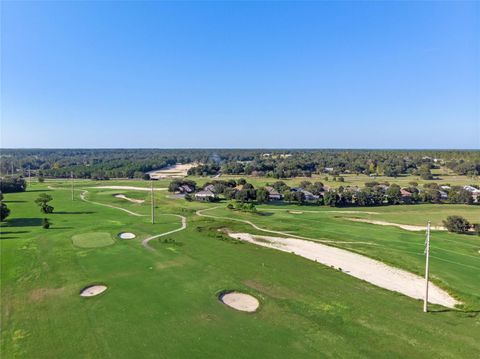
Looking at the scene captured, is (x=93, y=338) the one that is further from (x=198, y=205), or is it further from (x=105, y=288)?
(x=198, y=205)

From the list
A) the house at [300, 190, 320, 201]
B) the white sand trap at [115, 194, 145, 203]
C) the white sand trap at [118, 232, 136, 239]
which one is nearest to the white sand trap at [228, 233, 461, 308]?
the white sand trap at [118, 232, 136, 239]

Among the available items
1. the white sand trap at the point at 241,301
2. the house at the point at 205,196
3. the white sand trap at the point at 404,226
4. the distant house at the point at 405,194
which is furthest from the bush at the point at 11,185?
the distant house at the point at 405,194

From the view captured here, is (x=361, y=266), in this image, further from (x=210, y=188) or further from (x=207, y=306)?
(x=210, y=188)

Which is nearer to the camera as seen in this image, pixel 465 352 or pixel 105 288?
pixel 465 352

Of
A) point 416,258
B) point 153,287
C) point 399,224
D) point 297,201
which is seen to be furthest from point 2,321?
point 297,201

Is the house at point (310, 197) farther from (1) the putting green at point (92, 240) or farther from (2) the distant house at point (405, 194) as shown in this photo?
(1) the putting green at point (92, 240)

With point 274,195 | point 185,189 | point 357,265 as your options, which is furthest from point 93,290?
point 185,189
